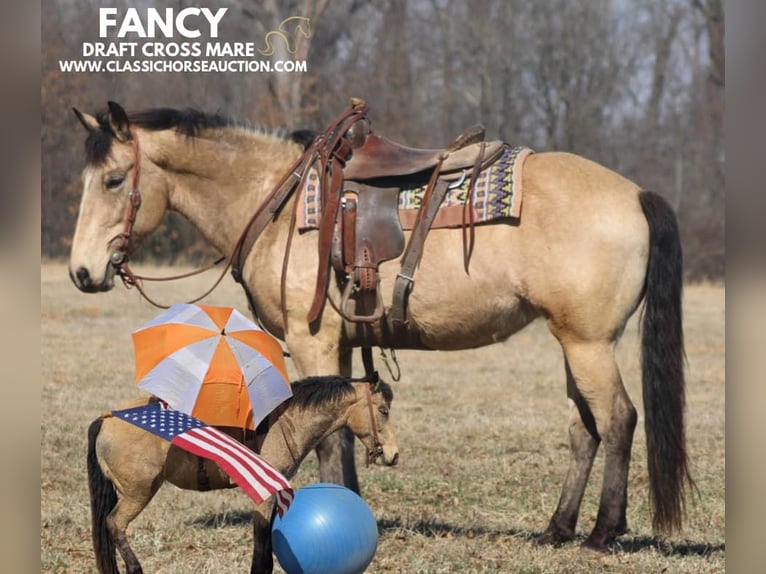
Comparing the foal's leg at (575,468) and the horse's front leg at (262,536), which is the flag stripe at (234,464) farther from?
the foal's leg at (575,468)

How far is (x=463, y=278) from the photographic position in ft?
18.8

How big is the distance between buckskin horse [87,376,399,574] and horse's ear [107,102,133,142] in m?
1.82

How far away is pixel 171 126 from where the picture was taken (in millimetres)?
6113

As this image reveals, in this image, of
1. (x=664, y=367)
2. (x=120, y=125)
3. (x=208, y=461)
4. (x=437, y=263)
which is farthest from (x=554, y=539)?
(x=120, y=125)

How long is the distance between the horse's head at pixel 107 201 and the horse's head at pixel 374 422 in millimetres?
1845

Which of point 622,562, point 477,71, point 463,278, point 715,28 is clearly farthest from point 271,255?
point 715,28

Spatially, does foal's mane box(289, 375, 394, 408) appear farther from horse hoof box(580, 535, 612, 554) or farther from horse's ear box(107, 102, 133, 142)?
horse's ear box(107, 102, 133, 142)

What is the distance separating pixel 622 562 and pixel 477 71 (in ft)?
47.5

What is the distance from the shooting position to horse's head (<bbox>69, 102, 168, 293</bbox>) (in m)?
5.96

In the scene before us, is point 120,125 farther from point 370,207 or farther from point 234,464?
point 234,464

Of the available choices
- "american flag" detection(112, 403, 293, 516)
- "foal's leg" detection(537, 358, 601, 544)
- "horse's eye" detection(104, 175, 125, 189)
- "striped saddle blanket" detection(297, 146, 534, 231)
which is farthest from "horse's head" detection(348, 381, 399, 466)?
"horse's eye" detection(104, 175, 125, 189)

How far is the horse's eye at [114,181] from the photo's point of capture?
598 cm

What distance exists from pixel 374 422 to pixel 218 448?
0.74 metres

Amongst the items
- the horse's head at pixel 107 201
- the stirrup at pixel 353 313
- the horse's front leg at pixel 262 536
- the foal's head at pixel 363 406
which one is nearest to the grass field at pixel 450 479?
the horse's front leg at pixel 262 536
